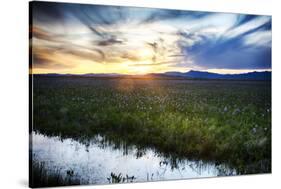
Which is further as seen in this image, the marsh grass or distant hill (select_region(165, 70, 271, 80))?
distant hill (select_region(165, 70, 271, 80))

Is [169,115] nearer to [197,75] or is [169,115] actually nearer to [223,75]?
[197,75]

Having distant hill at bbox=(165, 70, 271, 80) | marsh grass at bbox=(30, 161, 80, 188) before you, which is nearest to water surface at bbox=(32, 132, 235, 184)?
marsh grass at bbox=(30, 161, 80, 188)

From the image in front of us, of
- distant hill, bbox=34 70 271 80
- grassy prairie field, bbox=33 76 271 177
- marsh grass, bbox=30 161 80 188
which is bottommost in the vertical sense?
marsh grass, bbox=30 161 80 188

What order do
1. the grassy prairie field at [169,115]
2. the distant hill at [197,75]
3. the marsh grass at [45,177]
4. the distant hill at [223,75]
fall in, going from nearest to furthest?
1. the marsh grass at [45,177]
2. the grassy prairie field at [169,115]
3. the distant hill at [197,75]
4. the distant hill at [223,75]

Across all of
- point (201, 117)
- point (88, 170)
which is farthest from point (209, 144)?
point (88, 170)

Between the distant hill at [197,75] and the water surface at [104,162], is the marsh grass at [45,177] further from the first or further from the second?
the distant hill at [197,75]

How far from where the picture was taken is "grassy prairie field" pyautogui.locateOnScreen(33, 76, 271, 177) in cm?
625

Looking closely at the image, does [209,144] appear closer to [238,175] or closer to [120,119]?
[238,175]

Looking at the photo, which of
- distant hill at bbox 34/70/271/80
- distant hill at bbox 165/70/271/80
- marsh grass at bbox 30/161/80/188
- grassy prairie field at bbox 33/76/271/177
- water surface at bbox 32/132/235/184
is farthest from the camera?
distant hill at bbox 165/70/271/80

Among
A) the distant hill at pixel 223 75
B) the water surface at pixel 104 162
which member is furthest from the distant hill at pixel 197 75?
the water surface at pixel 104 162

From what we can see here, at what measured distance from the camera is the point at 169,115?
6734 mm

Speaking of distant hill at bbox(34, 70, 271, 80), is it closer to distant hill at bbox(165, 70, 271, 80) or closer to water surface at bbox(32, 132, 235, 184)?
distant hill at bbox(165, 70, 271, 80)

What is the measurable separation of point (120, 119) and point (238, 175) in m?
1.70

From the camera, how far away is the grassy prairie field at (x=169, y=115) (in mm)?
6246
